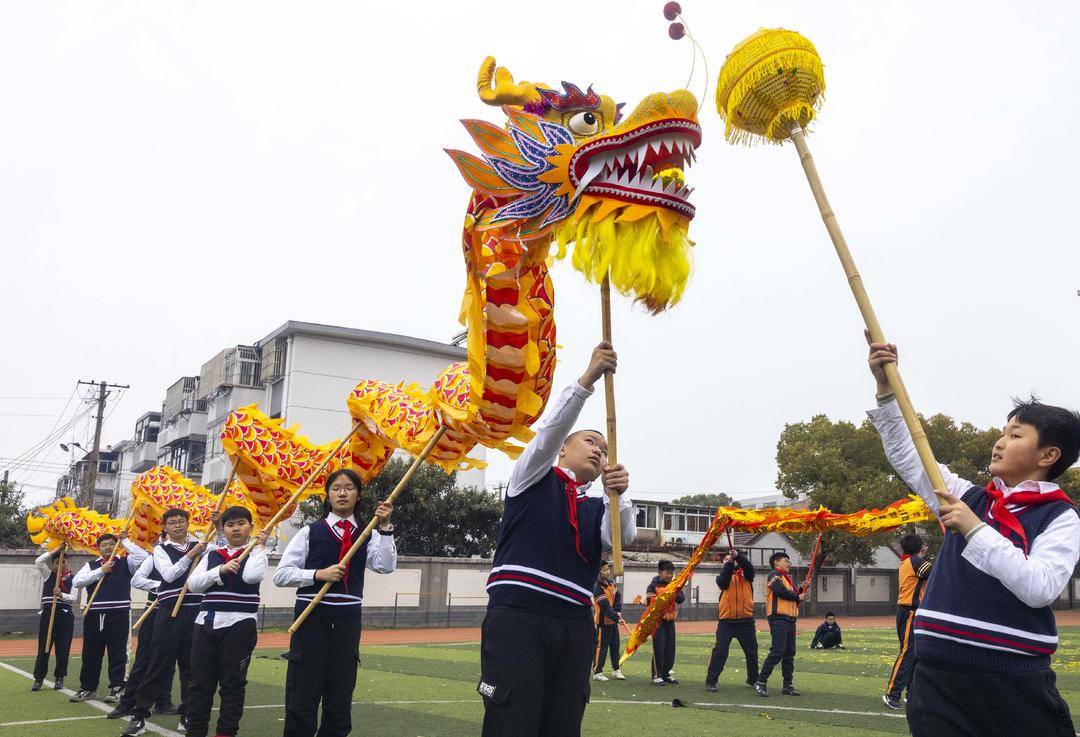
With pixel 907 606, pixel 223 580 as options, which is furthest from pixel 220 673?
pixel 907 606

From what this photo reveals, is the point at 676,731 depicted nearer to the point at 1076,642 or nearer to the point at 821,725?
the point at 821,725

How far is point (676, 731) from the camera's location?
7.52 m

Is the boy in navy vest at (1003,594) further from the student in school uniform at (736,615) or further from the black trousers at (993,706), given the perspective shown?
the student in school uniform at (736,615)

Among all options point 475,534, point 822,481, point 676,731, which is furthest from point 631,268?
point 822,481

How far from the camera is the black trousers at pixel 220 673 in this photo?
614cm

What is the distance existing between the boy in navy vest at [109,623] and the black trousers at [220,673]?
11.9ft

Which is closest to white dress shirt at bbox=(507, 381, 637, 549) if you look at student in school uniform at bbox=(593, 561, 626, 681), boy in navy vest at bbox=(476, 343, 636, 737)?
boy in navy vest at bbox=(476, 343, 636, 737)

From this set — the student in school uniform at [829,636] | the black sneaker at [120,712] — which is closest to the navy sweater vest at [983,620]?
the black sneaker at [120,712]

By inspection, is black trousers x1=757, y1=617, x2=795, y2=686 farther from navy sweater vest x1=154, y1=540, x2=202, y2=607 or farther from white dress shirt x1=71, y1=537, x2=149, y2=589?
white dress shirt x1=71, y1=537, x2=149, y2=589

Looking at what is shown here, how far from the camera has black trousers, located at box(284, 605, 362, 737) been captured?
5383 millimetres

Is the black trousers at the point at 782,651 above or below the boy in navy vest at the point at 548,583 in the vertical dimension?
below

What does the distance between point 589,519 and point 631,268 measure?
1071 mm

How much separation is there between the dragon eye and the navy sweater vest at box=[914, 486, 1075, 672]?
242 centimetres

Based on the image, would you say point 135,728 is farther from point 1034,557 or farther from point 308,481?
point 1034,557
